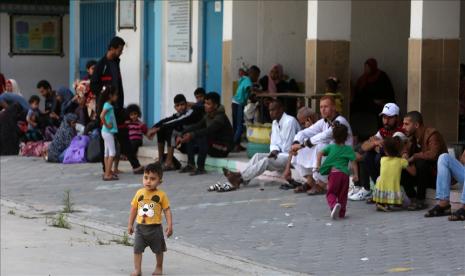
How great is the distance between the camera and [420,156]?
41.7 ft

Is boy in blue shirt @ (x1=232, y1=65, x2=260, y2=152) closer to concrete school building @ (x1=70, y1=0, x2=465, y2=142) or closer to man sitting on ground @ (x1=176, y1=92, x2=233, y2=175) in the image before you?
concrete school building @ (x1=70, y1=0, x2=465, y2=142)

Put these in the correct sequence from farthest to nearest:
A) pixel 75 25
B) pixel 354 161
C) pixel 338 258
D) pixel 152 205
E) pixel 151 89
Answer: pixel 75 25, pixel 151 89, pixel 354 161, pixel 338 258, pixel 152 205

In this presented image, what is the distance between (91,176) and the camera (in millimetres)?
17641

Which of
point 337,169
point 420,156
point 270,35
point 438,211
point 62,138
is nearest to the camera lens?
point 438,211

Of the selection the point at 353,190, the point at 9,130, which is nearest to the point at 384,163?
the point at 353,190

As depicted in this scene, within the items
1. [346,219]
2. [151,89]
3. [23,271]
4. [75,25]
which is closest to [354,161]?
[346,219]

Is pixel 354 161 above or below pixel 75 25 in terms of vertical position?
below

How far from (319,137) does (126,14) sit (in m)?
8.93

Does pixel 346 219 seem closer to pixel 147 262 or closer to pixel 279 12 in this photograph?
pixel 147 262

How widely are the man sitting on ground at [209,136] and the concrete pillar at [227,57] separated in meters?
1.50

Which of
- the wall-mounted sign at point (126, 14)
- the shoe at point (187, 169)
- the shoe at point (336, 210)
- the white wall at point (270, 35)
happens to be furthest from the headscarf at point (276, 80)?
the shoe at point (336, 210)

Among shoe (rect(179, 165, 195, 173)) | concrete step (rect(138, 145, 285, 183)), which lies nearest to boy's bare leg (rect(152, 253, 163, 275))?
concrete step (rect(138, 145, 285, 183))

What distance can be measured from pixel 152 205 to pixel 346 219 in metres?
3.55

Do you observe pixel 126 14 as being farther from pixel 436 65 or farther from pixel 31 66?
pixel 436 65
